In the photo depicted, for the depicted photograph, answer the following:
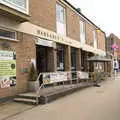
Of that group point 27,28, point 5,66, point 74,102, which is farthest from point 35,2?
point 74,102

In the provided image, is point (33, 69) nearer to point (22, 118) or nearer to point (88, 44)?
point (22, 118)

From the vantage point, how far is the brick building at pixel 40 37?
50.6ft

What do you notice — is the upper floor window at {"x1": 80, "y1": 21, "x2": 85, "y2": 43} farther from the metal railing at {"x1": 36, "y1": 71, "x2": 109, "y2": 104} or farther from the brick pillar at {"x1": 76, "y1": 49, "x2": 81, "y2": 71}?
the metal railing at {"x1": 36, "y1": 71, "x2": 109, "y2": 104}

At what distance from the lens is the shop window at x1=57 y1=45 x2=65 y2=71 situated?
24375 millimetres

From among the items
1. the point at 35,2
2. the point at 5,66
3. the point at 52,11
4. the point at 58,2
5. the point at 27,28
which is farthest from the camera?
the point at 58,2

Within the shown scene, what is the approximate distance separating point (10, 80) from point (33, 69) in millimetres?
2420

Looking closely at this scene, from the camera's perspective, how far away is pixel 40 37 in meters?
19.7

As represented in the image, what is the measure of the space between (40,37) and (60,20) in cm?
510

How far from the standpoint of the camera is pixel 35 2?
19.1m

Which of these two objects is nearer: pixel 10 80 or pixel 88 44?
pixel 10 80

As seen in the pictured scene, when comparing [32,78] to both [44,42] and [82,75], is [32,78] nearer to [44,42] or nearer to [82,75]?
[44,42]

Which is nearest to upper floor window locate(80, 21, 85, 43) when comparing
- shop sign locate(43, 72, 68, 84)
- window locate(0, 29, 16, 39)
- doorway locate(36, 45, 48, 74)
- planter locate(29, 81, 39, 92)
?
doorway locate(36, 45, 48, 74)

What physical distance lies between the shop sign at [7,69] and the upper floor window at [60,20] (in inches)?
322

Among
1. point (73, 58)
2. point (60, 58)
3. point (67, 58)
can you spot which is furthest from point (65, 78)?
point (73, 58)
